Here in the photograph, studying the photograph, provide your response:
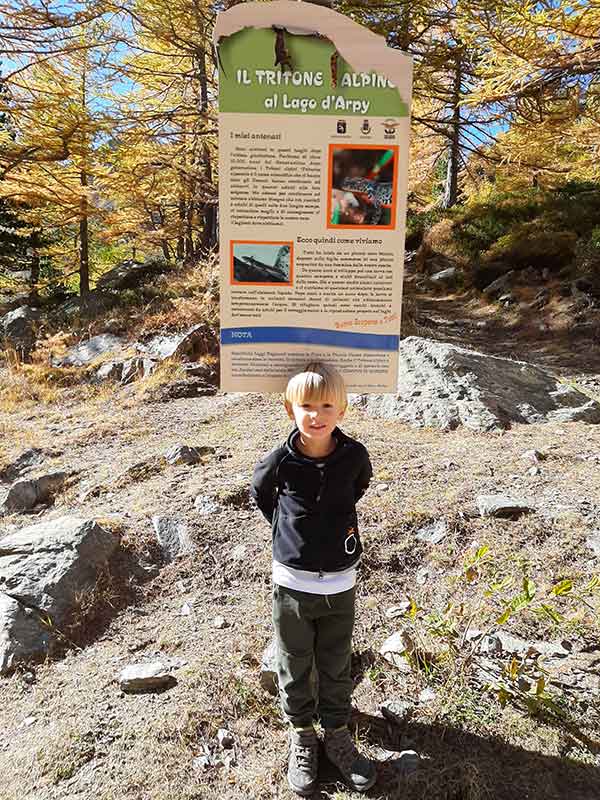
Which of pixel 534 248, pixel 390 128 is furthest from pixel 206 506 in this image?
pixel 534 248

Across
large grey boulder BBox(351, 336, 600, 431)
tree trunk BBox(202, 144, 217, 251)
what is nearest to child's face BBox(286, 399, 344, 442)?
large grey boulder BBox(351, 336, 600, 431)

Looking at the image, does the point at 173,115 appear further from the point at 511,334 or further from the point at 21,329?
the point at 511,334

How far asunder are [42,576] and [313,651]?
1767 mm

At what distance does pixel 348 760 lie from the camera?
2.12 meters

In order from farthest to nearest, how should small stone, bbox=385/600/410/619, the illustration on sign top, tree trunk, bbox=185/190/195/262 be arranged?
tree trunk, bbox=185/190/195/262 < small stone, bbox=385/600/410/619 < the illustration on sign top

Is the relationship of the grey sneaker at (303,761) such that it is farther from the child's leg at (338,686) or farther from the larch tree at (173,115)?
the larch tree at (173,115)

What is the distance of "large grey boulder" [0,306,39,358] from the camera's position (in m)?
10.4

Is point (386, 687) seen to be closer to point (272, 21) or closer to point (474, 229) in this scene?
point (272, 21)

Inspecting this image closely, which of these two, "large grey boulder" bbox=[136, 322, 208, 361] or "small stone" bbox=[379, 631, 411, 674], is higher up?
"large grey boulder" bbox=[136, 322, 208, 361]

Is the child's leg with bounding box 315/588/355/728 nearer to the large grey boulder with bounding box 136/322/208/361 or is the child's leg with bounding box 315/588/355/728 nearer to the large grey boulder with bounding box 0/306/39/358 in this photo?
the large grey boulder with bounding box 136/322/208/361

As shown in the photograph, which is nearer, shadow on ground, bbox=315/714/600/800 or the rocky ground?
shadow on ground, bbox=315/714/600/800

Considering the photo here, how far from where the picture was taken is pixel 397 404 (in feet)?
18.7

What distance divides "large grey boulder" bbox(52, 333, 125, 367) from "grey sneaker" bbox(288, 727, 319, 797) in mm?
7724

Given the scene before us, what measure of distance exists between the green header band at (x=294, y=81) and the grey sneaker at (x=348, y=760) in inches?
90.7
